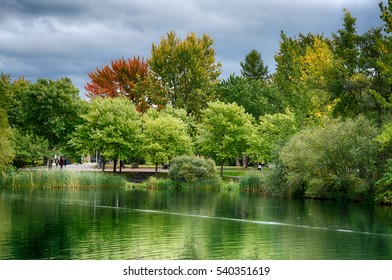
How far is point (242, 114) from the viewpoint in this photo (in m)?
69.5

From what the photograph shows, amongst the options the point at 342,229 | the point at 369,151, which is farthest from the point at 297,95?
the point at 342,229

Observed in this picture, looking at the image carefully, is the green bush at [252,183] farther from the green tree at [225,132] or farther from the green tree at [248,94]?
the green tree at [248,94]

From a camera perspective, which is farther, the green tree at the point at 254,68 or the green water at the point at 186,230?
the green tree at the point at 254,68

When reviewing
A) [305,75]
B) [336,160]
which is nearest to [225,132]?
[305,75]

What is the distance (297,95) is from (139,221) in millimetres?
31535

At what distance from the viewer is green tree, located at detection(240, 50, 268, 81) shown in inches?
4200

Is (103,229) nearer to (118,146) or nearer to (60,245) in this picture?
(60,245)

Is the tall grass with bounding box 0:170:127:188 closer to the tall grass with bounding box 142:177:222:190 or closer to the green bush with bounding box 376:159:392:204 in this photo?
the tall grass with bounding box 142:177:222:190

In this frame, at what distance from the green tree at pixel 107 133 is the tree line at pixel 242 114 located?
124mm

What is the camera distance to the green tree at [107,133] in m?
63.6

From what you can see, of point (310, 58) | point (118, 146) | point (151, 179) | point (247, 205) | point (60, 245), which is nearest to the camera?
point (60, 245)

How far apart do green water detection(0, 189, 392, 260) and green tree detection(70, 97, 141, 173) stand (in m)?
22.6

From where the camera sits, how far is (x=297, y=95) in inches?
2254

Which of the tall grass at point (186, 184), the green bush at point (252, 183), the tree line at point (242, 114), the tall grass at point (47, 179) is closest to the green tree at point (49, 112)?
the tree line at point (242, 114)
